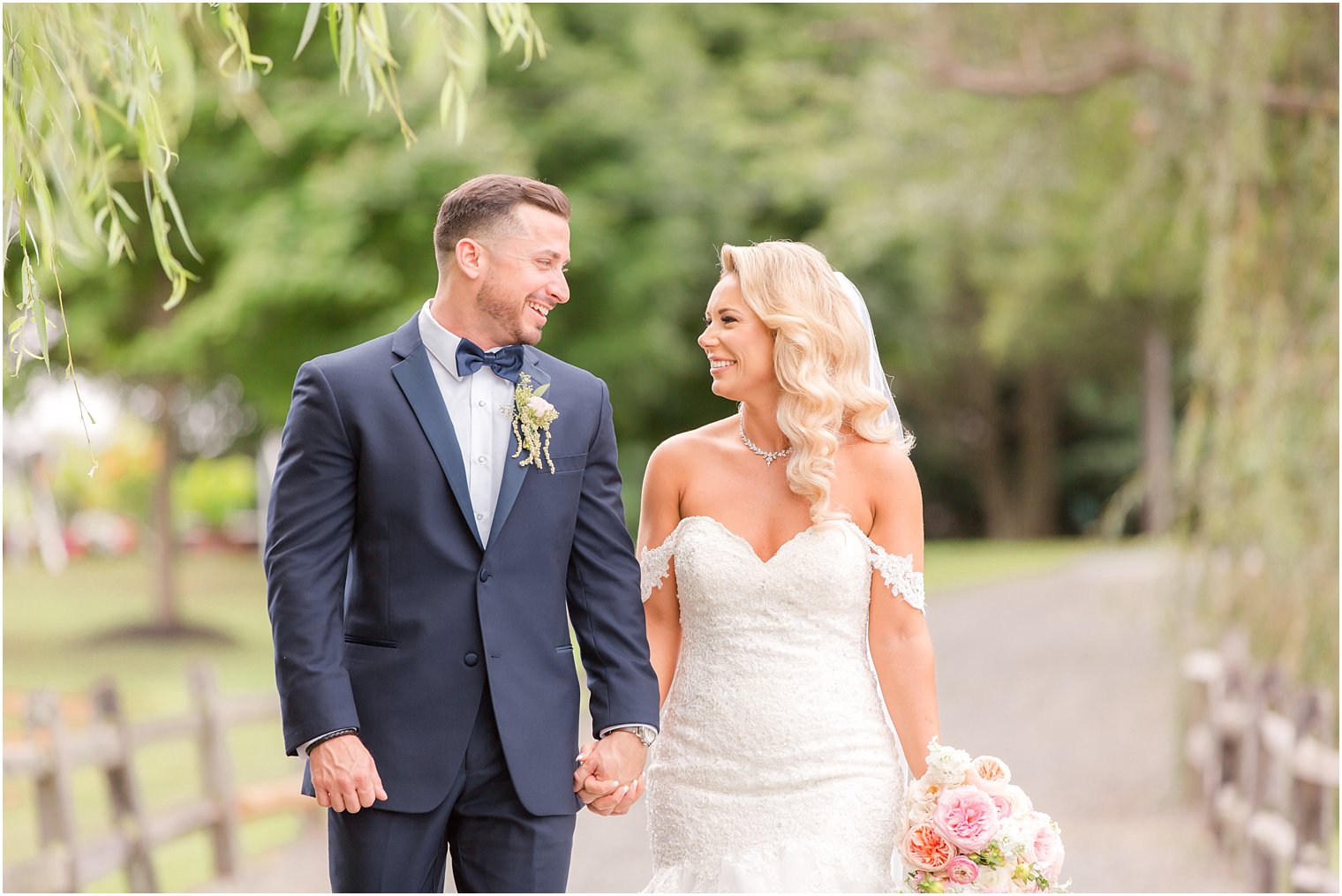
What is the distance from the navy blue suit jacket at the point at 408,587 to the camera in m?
2.84

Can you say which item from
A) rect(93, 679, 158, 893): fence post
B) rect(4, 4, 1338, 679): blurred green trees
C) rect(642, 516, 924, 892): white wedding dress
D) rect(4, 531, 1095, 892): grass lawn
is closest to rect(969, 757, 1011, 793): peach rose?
rect(642, 516, 924, 892): white wedding dress

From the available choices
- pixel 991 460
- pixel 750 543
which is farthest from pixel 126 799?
pixel 991 460

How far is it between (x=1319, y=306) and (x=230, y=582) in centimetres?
2435

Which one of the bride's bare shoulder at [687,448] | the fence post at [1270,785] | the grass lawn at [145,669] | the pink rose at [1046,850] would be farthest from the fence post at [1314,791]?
the grass lawn at [145,669]

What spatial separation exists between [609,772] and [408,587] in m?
0.56

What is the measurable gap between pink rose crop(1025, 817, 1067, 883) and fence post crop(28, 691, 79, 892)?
5374 mm

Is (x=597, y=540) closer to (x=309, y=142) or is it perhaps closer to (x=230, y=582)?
(x=309, y=142)

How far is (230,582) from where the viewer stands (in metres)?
28.5

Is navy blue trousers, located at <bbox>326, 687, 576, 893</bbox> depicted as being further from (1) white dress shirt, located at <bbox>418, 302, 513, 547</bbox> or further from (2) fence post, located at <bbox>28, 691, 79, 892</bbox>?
(2) fence post, located at <bbox>28, 691, 79, 892</bbox>

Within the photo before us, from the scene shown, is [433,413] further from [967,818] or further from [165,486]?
[165,486]

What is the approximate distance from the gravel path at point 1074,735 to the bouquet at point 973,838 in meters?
4.59

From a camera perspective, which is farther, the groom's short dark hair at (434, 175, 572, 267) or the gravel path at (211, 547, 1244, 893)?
the gravel path at (211, 547, 1244, 893)

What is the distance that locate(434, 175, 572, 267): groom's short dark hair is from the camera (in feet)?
9.87

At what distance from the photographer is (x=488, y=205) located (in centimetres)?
301
